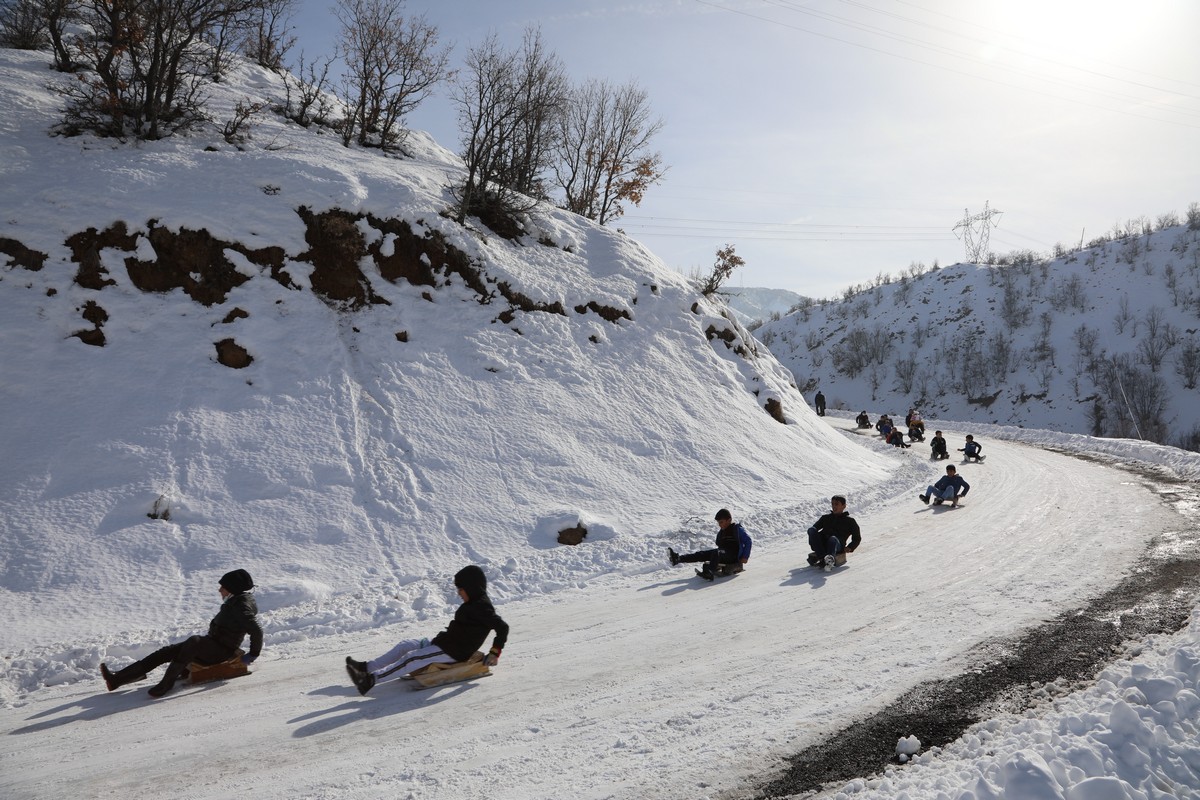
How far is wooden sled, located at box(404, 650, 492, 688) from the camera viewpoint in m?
5.92

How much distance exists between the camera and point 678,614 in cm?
792

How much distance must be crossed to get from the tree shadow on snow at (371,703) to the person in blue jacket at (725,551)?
4.64 m

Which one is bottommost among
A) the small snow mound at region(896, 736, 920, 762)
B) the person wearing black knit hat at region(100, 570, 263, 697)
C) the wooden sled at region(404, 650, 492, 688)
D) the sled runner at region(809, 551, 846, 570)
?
the person wearing black knit hat at region(100, 570, 263, 697)

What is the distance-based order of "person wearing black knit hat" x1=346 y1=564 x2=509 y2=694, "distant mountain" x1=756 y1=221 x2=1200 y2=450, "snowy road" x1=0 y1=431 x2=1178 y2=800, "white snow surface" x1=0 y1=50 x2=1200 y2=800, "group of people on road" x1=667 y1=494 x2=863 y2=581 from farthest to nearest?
"distant mountain" x1=756 y1=221 x2=1200 y2=450, "group of people on road" x1=667 y1=494 x2=863 y2=581, "person wearing black knit hat" x1=346 y1=564 x2=509 y2=694, "white snow surface" x1=0 y1=50 x2=1200 y2=800, "snowy road" x1=0 y1=431 x2=1178 y2=800

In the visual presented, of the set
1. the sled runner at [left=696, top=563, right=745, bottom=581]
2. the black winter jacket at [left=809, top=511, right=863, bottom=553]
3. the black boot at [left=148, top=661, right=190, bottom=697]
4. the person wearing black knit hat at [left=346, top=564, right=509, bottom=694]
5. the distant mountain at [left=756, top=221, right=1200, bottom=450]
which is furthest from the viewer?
the distant mountain at [left=756, top=221, right=1200, bottom=450]

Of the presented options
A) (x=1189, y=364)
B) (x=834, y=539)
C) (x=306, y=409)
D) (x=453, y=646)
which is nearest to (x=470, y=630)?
(x=453, y=646)

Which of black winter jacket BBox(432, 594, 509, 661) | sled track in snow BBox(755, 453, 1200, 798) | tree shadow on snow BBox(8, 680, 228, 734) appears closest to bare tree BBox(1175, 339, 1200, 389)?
sled track in snow BBox(755, 453, 1200, 798)

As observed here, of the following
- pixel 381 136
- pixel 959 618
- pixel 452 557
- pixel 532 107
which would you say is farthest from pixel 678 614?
pixel 381 136

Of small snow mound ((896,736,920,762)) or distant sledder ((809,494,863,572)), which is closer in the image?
small snow mound ((896,736,920,762))

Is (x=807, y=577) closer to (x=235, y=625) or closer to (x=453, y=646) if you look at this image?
(x=453, y=646)

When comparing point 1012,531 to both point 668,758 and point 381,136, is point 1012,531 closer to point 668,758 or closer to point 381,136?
point 668,758

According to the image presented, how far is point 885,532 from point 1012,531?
2176mm

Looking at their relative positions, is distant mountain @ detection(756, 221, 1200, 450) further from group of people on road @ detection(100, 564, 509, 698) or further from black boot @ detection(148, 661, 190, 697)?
black boot @ detection(148, 661, 190, 697)

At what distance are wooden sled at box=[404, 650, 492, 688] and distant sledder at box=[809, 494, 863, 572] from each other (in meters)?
5.74
